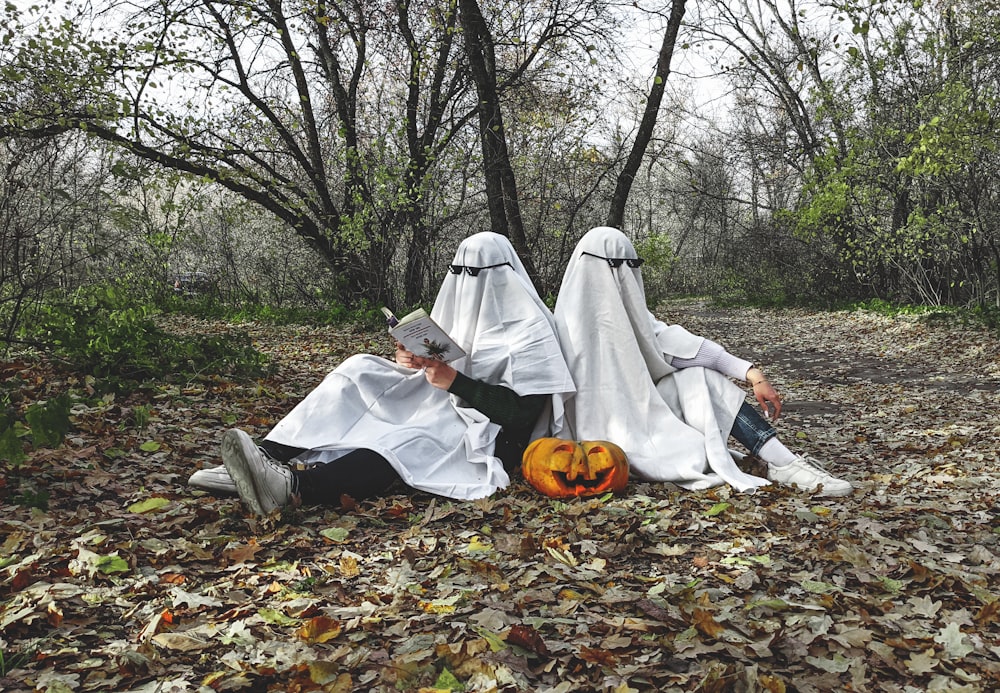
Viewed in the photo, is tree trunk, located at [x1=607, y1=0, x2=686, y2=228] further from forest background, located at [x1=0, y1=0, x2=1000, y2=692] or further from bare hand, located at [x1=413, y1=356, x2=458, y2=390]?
bare hand, located at [x1=413, y1=356, x2=458, y2=390]

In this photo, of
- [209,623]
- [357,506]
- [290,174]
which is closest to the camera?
[209,623]

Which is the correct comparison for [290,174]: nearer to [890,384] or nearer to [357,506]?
[890,384]

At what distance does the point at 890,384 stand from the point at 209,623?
29.9 feet

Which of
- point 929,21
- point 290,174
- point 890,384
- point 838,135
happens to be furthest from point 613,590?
point 838,135

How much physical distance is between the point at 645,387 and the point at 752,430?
0.70 meters

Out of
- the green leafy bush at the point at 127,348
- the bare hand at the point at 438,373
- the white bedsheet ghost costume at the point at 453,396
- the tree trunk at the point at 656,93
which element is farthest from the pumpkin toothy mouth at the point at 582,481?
the tree trunk at the point at 656,93

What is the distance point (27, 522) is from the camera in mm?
3449

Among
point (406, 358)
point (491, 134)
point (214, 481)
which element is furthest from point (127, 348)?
point (491, 134)

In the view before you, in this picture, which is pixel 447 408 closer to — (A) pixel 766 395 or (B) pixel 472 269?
(B) pixel 472 269

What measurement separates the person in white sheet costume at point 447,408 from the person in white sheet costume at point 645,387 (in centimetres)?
24

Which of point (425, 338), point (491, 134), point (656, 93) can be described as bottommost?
point (425, 338)

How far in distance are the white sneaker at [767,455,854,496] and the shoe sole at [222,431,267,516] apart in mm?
2967

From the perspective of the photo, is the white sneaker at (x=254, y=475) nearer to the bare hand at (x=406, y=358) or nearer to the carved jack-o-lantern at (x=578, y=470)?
the bare hand at (x=406, y=358)

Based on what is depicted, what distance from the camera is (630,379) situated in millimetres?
4633
